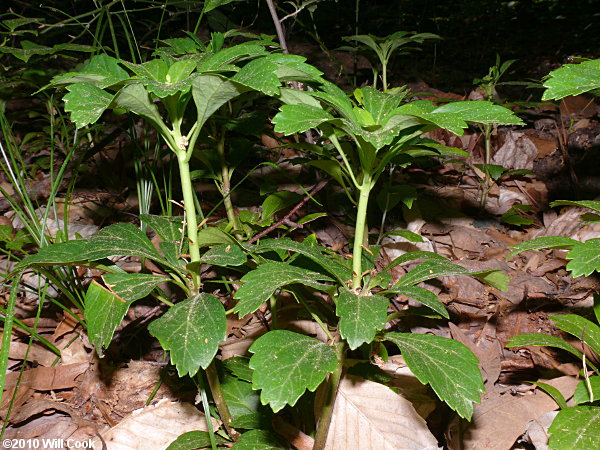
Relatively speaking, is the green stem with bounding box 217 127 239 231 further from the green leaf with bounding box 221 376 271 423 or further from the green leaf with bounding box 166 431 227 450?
the green leaf with bounding box 166 431 227 450

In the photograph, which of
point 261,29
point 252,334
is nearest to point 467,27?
point 261,29

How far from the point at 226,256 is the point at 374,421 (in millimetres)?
710

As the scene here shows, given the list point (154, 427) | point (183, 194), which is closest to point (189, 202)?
point (183, 194)

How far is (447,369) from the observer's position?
42.0 inches

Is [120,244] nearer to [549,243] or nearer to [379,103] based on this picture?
[379,103]

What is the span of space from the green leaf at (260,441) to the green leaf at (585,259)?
91cm

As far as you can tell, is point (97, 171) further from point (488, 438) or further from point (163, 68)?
point (488, 438)

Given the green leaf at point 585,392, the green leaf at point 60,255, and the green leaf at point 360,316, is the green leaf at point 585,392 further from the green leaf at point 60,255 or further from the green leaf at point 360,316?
the green leaf at point 60,255

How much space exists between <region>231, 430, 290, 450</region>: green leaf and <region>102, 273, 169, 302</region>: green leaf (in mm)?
508

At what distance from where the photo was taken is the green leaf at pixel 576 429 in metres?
1.12

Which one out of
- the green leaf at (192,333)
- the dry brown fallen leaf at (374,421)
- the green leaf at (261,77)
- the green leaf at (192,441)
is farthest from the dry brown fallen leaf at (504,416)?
the green leaf at (261,77)

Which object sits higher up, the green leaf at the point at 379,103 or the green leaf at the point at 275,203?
the green leaf at the point at 379,103

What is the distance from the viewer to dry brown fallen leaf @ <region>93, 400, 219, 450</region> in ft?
4.88

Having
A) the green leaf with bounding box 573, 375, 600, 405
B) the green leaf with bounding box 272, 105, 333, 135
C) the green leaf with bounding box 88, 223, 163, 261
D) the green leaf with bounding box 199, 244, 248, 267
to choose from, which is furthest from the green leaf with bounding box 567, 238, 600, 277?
the green leaf with bounding box 88, 223, 163, 261
